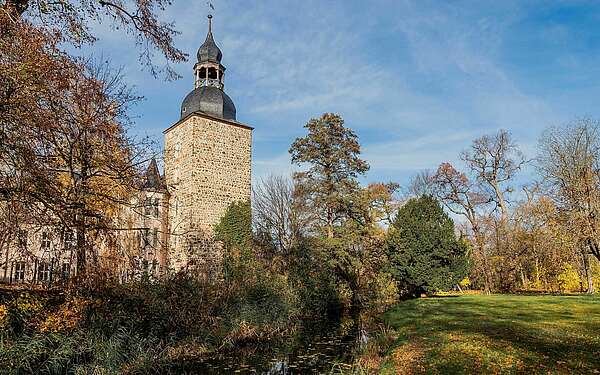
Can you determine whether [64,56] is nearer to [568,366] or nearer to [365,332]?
[568,366]

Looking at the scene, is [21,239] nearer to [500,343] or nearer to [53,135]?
[53,135]

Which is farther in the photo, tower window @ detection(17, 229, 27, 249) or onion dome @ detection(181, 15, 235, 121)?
onion dome @ detection(181, 15, 235, 121)

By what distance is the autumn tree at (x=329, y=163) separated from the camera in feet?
76.0

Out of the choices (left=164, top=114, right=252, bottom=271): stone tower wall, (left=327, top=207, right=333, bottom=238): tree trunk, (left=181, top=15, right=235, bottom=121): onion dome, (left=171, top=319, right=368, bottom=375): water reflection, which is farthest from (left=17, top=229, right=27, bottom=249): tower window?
(left=181, top=15, right=235, bottom=121): onion dome

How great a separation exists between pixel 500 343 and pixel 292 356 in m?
5.49

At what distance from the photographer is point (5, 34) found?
5.37 m

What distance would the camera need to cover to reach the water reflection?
998 cm

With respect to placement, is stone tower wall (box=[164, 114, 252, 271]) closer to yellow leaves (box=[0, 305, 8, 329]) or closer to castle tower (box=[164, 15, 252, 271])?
castle tower (box=[164, 15, 252, 271])

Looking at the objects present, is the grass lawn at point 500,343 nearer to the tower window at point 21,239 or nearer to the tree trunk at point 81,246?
the tree trunk at point 81,246

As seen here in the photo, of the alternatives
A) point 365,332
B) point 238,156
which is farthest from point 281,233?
point 365,332

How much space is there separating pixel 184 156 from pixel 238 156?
10.4 ft

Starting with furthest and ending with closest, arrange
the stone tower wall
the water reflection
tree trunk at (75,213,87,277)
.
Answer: the stone tower wall < the water reflection < tree trunk at (75,213,87,277)

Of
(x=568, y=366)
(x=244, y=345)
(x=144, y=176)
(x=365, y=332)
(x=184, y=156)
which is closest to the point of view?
(x=568, y=366)

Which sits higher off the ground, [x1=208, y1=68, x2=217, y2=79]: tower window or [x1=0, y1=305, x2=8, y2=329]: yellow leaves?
[x1=208, y1=68, x2=217, y2=79]: tower window
